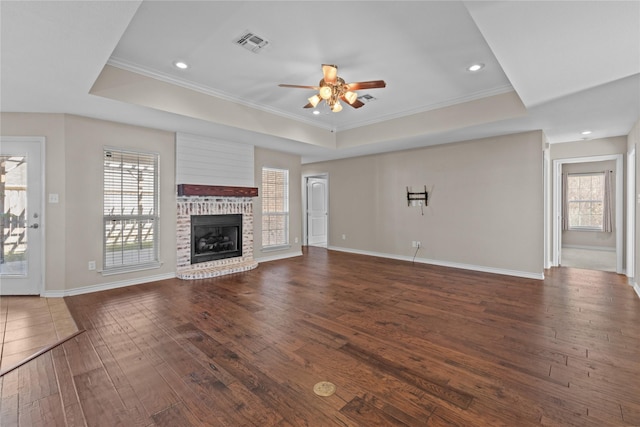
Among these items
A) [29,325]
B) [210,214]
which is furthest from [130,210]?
Result: [29,325]

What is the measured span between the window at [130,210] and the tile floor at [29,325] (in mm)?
898

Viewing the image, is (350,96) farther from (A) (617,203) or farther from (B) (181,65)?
(A) (617,203)

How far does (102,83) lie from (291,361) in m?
3.72

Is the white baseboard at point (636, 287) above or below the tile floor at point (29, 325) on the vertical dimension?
above

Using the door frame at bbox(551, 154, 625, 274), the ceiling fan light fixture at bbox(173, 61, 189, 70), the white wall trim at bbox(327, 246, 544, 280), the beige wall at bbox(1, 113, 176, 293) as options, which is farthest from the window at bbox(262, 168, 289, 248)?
the door frame at bbox(551, 154, 625, 274)

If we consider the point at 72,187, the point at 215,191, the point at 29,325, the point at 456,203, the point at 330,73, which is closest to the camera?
the point at 29,325

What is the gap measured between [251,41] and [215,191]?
10.1 ft

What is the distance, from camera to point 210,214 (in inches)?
219

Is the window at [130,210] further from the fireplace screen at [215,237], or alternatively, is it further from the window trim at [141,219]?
the fireplace screen at [215,237]

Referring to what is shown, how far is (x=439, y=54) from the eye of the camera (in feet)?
10.9

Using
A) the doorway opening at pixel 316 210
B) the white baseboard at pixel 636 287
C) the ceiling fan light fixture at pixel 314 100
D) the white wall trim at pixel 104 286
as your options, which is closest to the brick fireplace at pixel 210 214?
the white wall trim at pixel 104 286

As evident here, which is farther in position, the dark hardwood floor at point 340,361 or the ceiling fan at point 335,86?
the ceiling fan at point 335,86

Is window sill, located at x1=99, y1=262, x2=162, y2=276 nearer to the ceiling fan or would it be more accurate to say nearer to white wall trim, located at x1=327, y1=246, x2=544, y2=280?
the ceiling fan

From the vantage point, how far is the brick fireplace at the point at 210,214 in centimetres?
512
